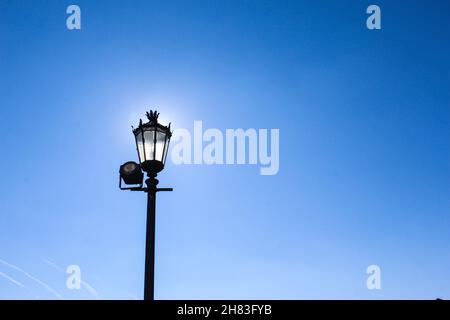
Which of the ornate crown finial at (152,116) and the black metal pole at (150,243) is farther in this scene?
the ornate crown finial at (152,116)

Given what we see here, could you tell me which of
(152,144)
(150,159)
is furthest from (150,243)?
(152,144)

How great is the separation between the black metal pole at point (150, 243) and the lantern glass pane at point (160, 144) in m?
0.29

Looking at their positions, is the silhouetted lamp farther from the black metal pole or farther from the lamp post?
the black metal pole

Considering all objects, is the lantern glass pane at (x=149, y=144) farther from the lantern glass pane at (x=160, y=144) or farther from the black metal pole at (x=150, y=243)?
the black metal pole at (x=150, y=243)

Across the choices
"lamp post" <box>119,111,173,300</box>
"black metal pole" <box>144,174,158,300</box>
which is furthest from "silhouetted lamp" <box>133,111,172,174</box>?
"black metal pole" <box>144,174,158,300</box>

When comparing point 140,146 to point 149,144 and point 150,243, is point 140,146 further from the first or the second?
point 150,243

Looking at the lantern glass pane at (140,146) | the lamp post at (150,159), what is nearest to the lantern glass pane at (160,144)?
the lamp post at (150,159)

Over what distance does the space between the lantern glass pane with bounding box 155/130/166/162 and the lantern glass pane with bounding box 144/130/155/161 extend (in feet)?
0.23

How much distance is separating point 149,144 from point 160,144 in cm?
16

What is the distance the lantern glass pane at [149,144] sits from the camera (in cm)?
548

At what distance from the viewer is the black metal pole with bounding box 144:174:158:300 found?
4766mm
